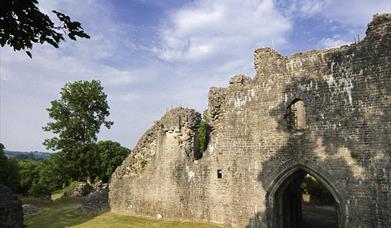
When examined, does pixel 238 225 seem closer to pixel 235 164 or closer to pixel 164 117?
pixel 235 164

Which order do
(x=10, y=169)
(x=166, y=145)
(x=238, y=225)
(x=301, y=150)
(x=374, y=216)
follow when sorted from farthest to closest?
(x=10, y=169) < (x=166, y=145) < (x=238, y=225) < (x=301, y=150) < (x=374, y=216)

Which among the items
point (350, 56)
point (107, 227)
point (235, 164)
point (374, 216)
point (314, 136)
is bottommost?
point (107, 227)

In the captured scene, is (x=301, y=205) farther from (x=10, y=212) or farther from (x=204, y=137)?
(x=10, y=212)

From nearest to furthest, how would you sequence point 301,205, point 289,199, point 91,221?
point 289,199
point 91,221
point 301,205

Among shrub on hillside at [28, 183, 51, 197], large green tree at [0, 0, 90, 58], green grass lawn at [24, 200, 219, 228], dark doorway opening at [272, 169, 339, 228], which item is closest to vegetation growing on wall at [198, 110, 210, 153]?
green grass lawn at [24, 200, 219, 228]

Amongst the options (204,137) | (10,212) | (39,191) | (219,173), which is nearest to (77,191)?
(39,191)

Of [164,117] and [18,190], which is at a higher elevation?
[164,117]

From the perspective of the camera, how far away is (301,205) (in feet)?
68.7

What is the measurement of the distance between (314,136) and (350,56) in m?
3.15

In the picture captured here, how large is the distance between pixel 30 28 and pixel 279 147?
11.3m

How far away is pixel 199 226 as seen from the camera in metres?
16.1

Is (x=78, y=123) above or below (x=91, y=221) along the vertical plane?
above

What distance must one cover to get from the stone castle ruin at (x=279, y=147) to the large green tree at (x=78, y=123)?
17.5 metres

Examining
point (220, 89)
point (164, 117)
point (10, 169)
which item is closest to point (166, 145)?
point (164, 117)
